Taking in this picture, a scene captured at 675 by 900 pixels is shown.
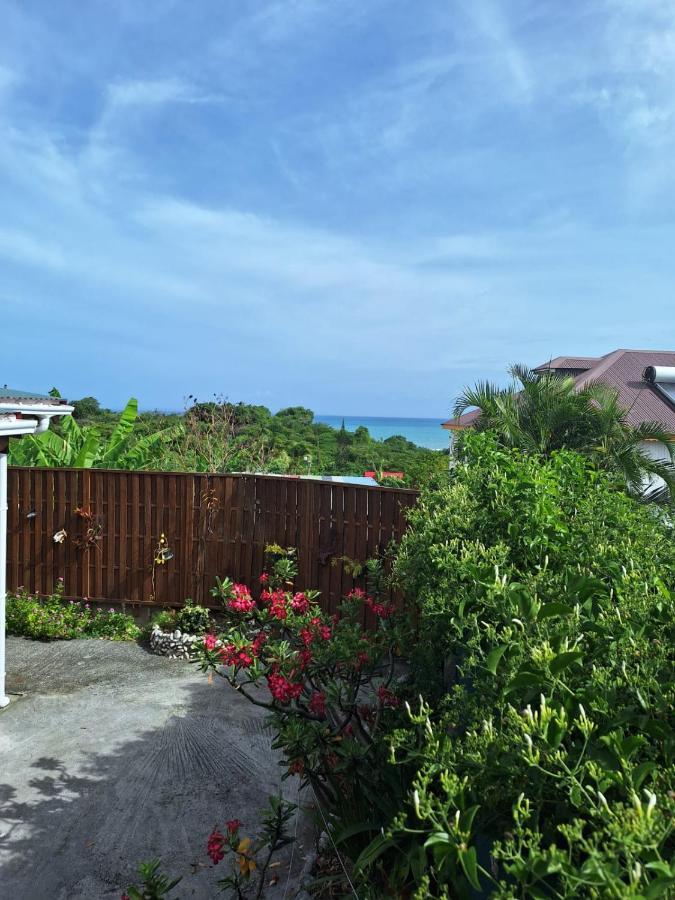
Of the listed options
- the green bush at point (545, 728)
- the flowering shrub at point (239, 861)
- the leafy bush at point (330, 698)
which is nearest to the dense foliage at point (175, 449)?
the leafy bush at point (330, 698)

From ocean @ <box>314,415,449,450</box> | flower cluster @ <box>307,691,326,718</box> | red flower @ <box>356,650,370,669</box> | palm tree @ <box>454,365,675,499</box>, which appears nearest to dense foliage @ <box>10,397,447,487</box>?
palm tree @ <box>454,365,675,499</box>

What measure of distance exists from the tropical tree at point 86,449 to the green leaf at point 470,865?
28.4 feet

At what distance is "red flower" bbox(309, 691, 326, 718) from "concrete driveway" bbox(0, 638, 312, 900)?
871mm

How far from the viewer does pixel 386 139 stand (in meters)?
10.2

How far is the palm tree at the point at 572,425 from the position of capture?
682 centimetres

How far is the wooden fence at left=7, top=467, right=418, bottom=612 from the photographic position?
6.89 m

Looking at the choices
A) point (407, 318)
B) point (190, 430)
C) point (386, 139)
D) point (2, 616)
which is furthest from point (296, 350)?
point (2, 616)

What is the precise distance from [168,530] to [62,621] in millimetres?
1461

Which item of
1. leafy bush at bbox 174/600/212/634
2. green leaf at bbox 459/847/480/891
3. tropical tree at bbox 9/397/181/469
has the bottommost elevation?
leafy bush at bbox 174/600/212/634

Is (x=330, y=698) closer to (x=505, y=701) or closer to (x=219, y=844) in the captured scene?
(x=219, y=844)

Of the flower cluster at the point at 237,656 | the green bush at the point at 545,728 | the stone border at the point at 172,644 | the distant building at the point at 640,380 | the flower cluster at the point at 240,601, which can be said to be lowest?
the stone border at the point at 172,644

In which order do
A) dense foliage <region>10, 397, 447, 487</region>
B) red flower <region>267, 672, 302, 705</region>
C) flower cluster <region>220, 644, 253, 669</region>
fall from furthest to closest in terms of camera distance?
dense foliage <region>10, 397, 447, 487</region>
flower cluster <region>220, 644, 253, 669</region>
red flower <region>267, 672, 302, 705</region>

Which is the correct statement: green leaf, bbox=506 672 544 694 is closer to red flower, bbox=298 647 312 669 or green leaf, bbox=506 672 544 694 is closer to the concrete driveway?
red flower, bbox=298 647 312 669

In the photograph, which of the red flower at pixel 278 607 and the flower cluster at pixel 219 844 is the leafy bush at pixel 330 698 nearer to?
the red flower at pixel 278 607
